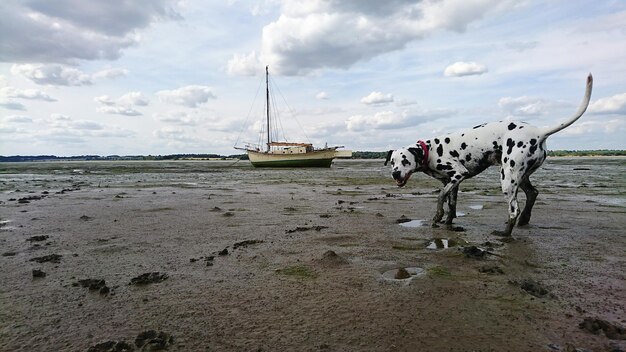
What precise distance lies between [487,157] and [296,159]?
38714mm

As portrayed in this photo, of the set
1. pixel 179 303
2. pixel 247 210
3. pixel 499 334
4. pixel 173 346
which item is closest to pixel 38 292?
pixel 179 303

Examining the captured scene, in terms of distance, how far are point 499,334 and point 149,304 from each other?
298cm

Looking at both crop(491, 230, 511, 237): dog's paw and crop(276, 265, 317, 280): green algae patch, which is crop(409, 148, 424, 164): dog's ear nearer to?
crop(491, 230, 511, 237): dog's paw

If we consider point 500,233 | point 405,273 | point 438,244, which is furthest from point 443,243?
point 405,273

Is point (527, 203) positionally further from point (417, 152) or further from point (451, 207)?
point (417, 152)

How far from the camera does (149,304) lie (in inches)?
138

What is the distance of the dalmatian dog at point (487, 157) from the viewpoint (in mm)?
6848

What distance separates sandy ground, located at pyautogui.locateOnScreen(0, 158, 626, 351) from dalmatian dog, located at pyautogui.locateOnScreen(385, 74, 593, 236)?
2.03 feet

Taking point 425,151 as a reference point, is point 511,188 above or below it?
below

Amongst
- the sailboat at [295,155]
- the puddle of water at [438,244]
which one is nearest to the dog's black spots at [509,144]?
the puddle of water at [438,244]

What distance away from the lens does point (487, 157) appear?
7.72 m

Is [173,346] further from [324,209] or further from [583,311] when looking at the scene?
[324,209]

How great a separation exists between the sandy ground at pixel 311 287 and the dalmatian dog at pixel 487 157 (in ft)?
2.03

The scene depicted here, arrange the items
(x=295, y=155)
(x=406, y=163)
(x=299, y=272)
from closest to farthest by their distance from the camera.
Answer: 1. (x=299, y=272)
2. (x=406, y=163)
3. (x=295, y=155)
